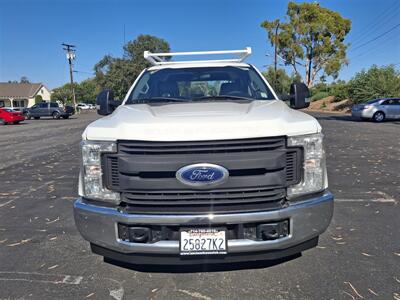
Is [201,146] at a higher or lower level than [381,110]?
higher

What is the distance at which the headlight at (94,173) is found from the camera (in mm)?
2816

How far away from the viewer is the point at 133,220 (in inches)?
106

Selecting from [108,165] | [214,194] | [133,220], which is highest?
[108,165]

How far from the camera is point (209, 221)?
267 cm

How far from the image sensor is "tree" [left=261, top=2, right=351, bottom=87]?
53.4 meters

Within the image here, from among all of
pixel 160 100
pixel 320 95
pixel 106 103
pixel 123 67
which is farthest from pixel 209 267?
pixel 123 67

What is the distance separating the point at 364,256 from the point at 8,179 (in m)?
6.73

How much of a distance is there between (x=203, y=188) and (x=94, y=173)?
2.76 ft

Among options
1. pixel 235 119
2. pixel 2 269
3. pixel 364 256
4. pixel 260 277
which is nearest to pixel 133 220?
pixel 235 119

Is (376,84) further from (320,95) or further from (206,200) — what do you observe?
(206,200)

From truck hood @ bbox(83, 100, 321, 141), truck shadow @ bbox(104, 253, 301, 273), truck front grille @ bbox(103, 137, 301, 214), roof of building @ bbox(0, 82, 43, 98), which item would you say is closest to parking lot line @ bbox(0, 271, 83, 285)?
truck shadow @ bbox(104, 253, 301, 273)

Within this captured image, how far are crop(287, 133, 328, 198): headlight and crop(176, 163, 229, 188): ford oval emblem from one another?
0.56m

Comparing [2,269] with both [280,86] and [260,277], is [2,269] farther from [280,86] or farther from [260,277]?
[280,86]

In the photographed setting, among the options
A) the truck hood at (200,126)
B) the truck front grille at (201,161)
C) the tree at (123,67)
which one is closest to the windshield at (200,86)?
the truck hood at (200,126)
